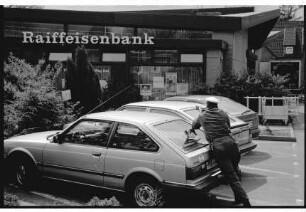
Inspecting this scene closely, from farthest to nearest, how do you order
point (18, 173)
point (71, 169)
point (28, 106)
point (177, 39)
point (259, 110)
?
point (177, 39)
point (259, 110)
point (28, 106)
point (18, 173)
point (71, 169)

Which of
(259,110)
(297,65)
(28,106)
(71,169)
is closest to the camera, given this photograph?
(71,169)

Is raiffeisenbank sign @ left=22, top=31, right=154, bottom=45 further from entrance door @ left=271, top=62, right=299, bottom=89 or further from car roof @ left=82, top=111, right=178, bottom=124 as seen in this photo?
entrance door @ left=271, top=62, right=299, bottom=89

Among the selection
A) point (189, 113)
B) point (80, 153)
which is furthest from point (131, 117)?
point (189, 113)

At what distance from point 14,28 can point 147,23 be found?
550 centimetres

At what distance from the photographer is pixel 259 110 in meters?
15.1

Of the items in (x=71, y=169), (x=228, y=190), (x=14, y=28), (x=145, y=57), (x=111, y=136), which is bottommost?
(x=228, y=190)

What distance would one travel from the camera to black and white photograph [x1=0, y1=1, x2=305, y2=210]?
582 cm

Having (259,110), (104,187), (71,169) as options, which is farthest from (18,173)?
(259,110)

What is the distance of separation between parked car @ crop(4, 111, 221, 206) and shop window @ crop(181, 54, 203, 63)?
10.1 m

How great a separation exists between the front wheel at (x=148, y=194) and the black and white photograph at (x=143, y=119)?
2 centimetres

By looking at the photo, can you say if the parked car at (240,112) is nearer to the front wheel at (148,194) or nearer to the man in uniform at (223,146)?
the man in uniform at (223,146)

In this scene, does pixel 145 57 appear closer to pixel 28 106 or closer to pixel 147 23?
pixel 147 23

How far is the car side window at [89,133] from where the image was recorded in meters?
6.19

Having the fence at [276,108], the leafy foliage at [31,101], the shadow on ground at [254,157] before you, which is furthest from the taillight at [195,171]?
the fence at [276,108]
